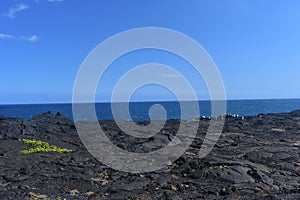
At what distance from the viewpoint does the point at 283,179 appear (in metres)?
22.2

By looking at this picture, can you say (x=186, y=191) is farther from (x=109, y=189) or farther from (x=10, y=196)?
(x=10, y=196)

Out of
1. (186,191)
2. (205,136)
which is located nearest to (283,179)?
(186,191)

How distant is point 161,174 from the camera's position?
2305cm

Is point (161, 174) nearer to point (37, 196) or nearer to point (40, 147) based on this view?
point (37, 196)

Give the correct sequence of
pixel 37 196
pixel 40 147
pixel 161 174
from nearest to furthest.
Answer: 1. pixel 37 196
2. pixel 161 174
3. pixel 40 147

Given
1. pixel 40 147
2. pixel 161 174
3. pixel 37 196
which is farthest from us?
pixel 40 147

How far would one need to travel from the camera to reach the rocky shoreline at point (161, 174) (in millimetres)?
18891

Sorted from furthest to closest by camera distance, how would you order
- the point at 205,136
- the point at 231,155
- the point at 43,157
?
the point at 205,136, the point at 231,155, the point at 43,157

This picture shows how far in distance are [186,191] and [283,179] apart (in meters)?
6.88

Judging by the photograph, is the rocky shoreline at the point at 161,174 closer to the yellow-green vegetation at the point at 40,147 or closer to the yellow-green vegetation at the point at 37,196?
the yellow-green vegetation at the point at 37,196

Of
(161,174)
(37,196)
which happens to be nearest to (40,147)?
(161,174)

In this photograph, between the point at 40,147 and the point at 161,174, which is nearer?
the point at 161,174

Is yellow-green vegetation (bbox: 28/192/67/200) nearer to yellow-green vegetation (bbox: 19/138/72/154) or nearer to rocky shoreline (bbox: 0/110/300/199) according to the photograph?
rocky shoreline (bbox: 0/110/300/199)

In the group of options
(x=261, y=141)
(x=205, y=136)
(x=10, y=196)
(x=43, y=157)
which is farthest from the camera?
(x=205, y=136)
